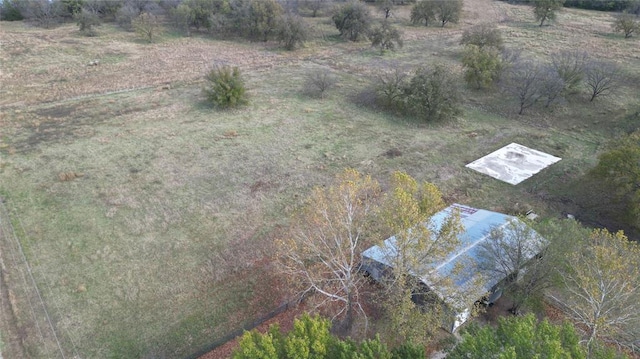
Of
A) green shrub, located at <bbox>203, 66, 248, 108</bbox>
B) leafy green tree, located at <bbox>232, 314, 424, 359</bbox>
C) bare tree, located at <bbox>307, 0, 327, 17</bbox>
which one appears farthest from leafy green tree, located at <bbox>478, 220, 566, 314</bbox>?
bare tree, located at <bbox>307, 0, 327, 17</bbox>

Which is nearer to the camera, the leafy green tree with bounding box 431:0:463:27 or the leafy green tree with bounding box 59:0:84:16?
A: the leafy green tree with bounding box 59:0:84:16

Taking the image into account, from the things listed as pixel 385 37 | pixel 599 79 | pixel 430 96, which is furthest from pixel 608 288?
pixel 385 37

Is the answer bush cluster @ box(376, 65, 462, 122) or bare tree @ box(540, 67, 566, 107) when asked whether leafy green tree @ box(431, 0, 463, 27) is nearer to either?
bare tree @ box(540, 67, 566, 107)

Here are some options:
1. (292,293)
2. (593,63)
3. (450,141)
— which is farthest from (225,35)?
(292,293)

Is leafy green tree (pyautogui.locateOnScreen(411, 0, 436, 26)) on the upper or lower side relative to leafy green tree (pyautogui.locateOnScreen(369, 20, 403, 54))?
upper

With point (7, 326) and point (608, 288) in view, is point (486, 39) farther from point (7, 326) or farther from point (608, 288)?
point (7, 326)

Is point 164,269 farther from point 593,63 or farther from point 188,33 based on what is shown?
point 188,33
